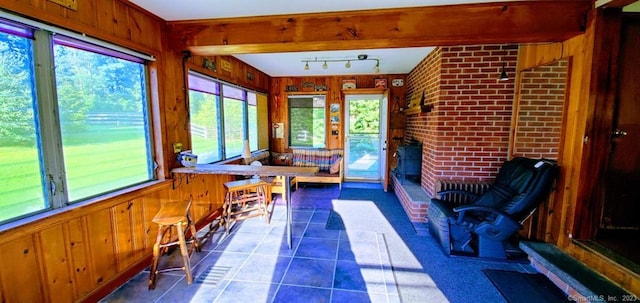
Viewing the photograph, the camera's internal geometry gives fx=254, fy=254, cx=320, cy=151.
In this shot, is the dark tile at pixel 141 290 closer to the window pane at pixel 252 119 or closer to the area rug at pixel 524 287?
the area rug at pixel 524 287

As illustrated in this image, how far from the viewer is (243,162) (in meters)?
4.36

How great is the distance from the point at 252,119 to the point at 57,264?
11.5 ft

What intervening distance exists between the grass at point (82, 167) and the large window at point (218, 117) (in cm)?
83

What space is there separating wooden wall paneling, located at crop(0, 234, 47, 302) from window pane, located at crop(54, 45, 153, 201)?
401mm

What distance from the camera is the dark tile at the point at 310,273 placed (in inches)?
84.8

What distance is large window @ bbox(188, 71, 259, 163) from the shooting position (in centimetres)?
321

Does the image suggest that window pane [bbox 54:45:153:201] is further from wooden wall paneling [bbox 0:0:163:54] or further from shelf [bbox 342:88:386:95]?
shelf [bbox 342:88:386:95]

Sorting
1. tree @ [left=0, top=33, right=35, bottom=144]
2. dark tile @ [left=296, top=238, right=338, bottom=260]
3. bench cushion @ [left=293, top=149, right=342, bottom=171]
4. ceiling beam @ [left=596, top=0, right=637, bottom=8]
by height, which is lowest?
dark tile @ [left=296, top=238, right=338, bottom=260]

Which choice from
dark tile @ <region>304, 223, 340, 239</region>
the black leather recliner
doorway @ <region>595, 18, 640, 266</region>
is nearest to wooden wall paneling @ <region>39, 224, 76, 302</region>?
dark tile @ <region>304, 223, 340, 239</region>

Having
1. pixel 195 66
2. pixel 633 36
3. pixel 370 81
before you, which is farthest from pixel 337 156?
pixel 633 36

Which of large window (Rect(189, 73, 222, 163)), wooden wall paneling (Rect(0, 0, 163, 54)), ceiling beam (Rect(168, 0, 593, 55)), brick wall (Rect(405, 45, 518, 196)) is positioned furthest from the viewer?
large window (Rect(189, 73, 222, 163))

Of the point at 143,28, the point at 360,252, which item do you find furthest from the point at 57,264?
the point at 360,252

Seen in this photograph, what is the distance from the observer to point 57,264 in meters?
1.70

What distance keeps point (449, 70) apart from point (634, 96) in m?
1.53
